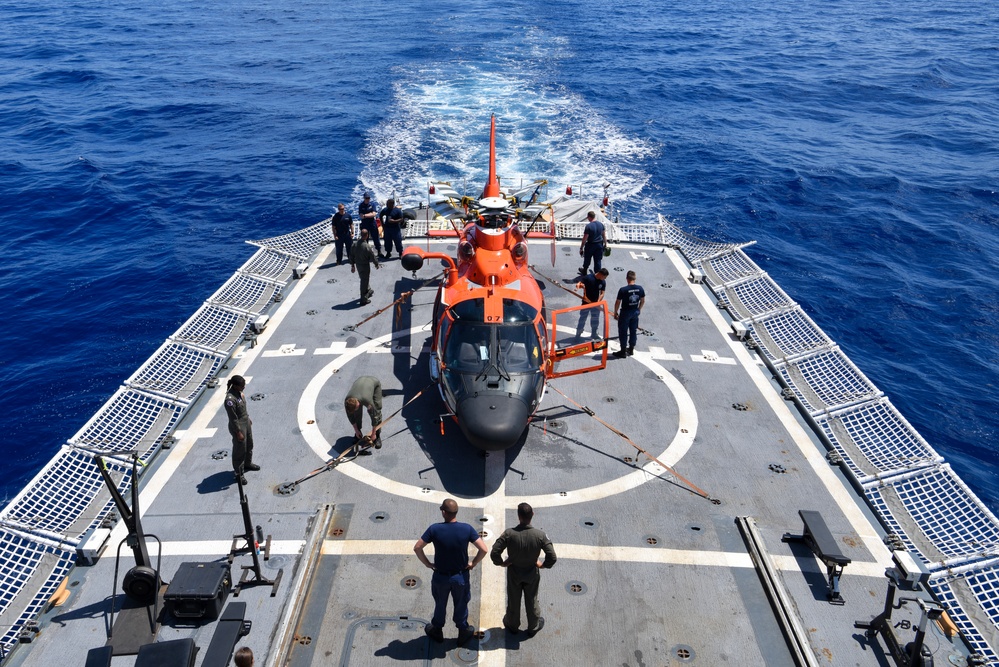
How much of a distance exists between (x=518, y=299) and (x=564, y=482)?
3.79 meters

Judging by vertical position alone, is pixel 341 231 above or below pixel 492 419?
below

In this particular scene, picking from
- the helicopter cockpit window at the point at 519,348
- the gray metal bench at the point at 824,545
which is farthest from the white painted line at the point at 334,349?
the gray metal bench at the point at 824,545

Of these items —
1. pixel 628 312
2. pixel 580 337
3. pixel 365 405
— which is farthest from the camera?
pixel 580 337

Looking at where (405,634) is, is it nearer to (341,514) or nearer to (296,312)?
(341,514)

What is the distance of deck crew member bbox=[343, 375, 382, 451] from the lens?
12445 millimetres

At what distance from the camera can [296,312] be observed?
60.3 ft

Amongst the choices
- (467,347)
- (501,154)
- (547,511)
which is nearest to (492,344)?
(467,347)

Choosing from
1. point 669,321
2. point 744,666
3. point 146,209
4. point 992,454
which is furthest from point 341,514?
point 146,209

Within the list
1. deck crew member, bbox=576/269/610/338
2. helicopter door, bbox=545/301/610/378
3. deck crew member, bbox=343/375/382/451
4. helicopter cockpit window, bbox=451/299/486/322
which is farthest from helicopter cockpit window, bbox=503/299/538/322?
deck crew member, bbox=576/269/610/338

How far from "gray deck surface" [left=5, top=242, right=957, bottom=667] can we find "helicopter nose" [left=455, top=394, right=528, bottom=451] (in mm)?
1124

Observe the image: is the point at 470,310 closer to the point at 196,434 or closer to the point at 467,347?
the point at 467,347

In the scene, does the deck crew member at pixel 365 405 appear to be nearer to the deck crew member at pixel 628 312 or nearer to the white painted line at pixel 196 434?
the white painted line at pixel 196 434

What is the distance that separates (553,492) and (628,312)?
5.46 meters

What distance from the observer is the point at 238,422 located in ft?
38.0
